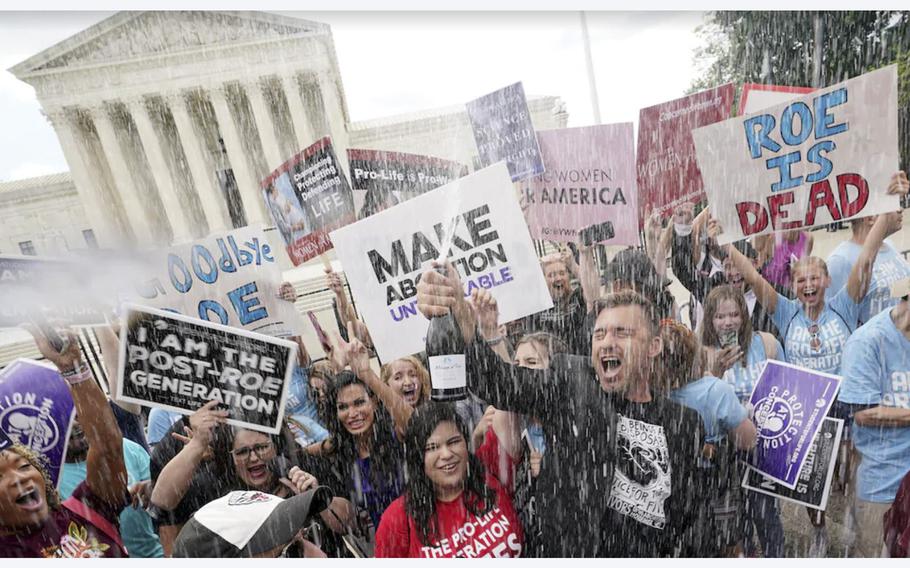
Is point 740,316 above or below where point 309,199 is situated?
below

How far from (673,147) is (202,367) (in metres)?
2.36

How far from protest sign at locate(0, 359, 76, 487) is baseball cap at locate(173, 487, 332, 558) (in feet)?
2.87

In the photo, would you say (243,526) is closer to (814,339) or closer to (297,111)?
(297,111)

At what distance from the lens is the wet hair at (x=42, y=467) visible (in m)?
1.95

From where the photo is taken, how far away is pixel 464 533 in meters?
1.79

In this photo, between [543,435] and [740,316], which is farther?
[740,316]

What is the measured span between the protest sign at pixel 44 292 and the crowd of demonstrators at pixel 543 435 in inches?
4.5

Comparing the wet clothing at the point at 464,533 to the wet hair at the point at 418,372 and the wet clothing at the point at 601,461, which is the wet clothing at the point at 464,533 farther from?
the wet hair at the point at 418,372

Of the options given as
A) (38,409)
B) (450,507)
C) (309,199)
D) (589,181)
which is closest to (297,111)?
(309,199)

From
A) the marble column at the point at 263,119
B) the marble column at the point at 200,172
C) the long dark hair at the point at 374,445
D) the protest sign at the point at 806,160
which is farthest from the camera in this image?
the marble column at the point at 200,172

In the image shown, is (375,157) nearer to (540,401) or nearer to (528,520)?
(540,401)

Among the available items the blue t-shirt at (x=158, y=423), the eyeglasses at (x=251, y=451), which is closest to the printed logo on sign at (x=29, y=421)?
the blue t-shirt at (x=158, y=423)

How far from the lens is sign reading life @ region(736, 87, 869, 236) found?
1.93 metres

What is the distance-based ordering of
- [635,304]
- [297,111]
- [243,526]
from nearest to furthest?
[243,526] → [635,304] → [297,111]
